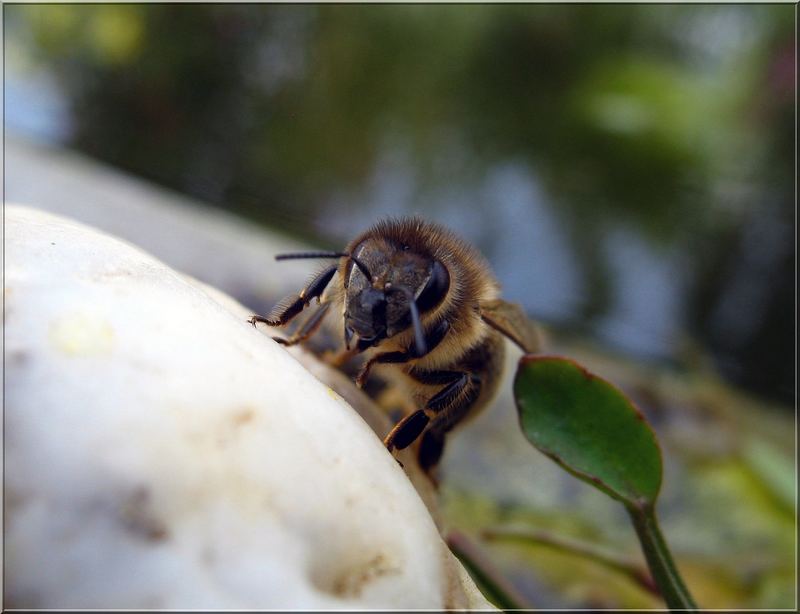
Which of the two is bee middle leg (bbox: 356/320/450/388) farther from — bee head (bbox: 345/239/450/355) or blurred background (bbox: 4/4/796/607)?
blurred background (bbox: 4/4/796/607)

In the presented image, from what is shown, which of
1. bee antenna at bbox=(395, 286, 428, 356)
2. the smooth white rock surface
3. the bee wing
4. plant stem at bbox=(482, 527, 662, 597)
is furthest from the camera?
plant stem at bbox=(482, 527, 662, 597)

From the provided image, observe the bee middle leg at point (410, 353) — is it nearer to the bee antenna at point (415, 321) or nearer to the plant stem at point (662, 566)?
the bee antenna at point (415, 321)

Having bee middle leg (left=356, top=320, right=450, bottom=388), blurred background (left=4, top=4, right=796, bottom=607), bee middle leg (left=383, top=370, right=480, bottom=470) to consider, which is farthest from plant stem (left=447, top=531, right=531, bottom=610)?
blurred background (left=4, top=4, right=796, bottom=607)

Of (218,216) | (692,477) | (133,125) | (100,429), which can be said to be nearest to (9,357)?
(100,429)

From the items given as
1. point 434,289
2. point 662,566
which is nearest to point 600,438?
point 662,566

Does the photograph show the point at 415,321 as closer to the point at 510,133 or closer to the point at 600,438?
the point at 600,438

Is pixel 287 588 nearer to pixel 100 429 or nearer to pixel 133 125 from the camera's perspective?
pixel 100 429

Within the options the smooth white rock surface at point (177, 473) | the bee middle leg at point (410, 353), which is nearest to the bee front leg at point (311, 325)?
the bee middle leg at point (410, 353)
